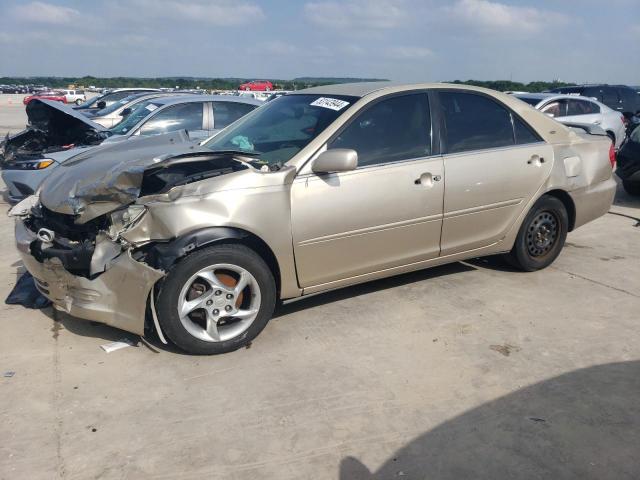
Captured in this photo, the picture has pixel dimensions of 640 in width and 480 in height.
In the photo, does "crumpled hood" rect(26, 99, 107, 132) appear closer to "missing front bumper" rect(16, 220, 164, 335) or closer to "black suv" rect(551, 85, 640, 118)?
"missing front bumper" rect(16, 220, 164, 335)

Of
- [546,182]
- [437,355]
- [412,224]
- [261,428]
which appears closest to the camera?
[261,428]

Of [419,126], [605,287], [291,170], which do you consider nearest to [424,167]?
[419,126]

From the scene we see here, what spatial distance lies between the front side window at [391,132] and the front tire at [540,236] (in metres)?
1.31

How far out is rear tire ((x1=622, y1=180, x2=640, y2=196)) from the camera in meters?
8.48

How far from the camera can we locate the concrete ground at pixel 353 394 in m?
2.68

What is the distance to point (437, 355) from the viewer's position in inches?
145

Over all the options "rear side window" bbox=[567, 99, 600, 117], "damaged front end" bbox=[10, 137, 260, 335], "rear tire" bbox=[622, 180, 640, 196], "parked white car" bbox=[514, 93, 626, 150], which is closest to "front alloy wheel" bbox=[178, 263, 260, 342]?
"damaged front end" bbox=[10, 137, 260, 335]

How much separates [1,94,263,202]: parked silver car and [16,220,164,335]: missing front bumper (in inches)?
161

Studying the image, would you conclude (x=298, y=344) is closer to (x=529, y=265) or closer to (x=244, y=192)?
(x=244, y=192)

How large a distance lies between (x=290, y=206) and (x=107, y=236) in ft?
3.77

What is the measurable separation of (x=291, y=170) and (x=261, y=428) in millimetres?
1649

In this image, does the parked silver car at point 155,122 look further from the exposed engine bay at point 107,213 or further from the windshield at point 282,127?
the exposed engine bay at point 107,213

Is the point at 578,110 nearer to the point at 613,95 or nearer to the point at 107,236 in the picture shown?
the point at 613,95

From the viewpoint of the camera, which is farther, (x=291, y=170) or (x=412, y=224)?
(x=412, y=224)
